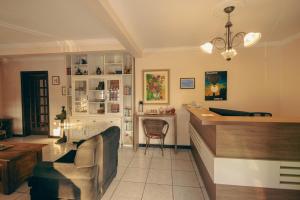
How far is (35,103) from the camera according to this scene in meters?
5.35

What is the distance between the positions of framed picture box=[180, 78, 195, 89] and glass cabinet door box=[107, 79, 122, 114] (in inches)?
67.5

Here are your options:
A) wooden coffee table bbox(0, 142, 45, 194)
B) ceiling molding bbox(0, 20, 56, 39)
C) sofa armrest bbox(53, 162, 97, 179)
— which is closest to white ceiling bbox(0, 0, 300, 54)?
ceiling molding bbox(0, 20, 56, 39)

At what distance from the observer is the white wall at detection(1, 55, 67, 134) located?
4.99m

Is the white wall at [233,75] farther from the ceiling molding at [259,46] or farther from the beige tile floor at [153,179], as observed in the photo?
the beige tile floor at [153,179]

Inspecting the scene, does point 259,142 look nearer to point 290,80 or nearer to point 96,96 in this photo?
point 290,80

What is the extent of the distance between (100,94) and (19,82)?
3.00 metres

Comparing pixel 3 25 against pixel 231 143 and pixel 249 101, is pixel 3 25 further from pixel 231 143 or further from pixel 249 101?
pixel 249 101

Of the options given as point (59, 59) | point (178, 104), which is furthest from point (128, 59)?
point (59, 59)

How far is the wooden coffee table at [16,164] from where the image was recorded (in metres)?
2.20

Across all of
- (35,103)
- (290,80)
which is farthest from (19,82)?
(290,80)

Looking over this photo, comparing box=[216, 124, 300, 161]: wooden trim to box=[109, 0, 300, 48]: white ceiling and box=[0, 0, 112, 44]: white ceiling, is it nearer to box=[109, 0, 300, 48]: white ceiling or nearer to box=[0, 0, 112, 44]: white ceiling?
box=[109, 0, 300, 48]: white ceiling

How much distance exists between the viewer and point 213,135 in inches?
73.6

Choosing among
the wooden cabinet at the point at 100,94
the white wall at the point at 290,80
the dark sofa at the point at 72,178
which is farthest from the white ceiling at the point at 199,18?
the dark sofa at the point at 72,178

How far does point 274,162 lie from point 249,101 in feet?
8.28
